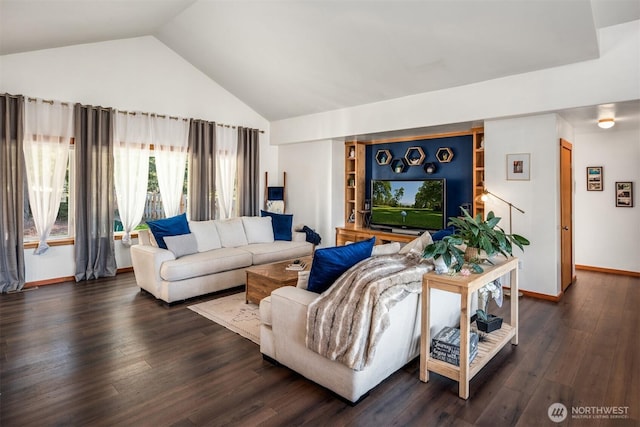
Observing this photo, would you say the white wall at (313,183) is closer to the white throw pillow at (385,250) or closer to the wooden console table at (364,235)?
the wooden console table at (364,235)

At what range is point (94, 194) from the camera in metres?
5.18

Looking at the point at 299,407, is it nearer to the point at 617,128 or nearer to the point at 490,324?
the point at 490,324

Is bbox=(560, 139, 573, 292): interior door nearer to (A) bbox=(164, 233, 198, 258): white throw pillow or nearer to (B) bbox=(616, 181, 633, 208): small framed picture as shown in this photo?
(B) bbox=(616, 181, 633, 208): small framed picture

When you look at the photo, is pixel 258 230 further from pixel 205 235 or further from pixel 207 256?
pixel 207 256

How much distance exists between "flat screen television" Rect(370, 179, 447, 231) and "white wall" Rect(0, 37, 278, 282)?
3.05 metres

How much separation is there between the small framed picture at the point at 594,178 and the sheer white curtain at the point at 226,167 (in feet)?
19.9

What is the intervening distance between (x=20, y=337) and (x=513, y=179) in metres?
5.47

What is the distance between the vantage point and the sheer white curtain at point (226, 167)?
6605mm

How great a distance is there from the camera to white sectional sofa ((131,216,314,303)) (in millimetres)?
4191

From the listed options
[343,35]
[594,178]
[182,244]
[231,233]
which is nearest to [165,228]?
[182,244]

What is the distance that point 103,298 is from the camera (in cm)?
433

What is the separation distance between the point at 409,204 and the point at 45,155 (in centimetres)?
535

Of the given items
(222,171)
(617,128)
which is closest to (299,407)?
(222,171)

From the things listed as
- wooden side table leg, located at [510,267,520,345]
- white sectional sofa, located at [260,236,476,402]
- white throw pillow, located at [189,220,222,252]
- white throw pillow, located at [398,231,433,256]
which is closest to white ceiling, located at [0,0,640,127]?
white throw pillow, located at [398,231,433,256]
